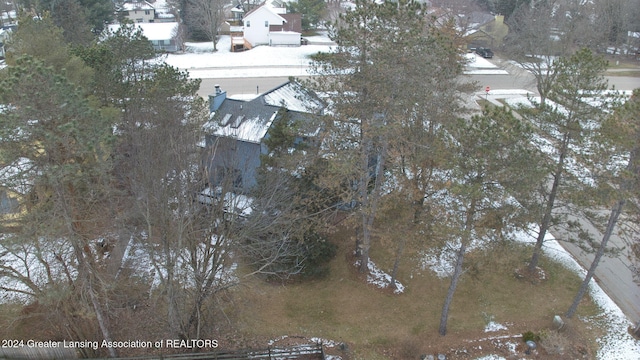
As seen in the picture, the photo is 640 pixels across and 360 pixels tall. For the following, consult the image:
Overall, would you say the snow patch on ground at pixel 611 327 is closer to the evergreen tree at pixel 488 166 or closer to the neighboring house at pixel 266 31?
the evergreen tree at pixel 488 166

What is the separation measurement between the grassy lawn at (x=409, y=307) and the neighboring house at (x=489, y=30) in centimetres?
3900


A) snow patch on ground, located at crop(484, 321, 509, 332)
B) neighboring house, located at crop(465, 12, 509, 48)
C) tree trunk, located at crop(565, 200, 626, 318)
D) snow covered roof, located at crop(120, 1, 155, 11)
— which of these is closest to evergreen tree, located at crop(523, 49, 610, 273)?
tree trunk, located at crop(565, 200, 626, 318)

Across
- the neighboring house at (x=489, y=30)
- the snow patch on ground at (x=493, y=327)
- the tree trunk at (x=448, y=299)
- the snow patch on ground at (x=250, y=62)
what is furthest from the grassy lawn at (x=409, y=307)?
the neighboring house at (x=489, y=30)

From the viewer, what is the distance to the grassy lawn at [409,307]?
14.6m

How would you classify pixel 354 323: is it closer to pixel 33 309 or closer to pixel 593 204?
pixel 593 204

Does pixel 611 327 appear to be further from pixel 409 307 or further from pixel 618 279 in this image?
pixel 409 307

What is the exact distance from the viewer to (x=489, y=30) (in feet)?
168

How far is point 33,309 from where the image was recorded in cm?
1533

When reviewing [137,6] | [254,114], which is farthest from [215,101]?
[137,6]

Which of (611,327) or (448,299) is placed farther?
(611,327)

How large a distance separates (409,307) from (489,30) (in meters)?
44.5

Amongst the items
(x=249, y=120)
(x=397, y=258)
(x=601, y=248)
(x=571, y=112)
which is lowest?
(x=397, y=258)

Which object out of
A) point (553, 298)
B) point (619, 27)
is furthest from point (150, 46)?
point (619, 27)

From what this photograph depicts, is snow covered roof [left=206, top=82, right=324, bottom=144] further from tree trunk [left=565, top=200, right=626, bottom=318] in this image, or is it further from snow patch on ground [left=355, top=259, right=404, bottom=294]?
tree trunk [left=565, top=200, right=626, bottom=318]
